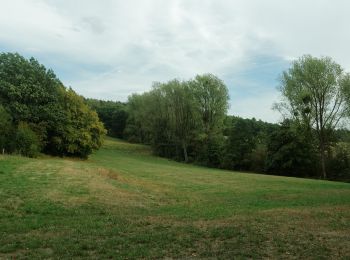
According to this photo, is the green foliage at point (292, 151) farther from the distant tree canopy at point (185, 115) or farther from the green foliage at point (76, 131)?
the green foliage at point (76, 131)

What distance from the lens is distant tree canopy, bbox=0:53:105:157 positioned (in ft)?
162

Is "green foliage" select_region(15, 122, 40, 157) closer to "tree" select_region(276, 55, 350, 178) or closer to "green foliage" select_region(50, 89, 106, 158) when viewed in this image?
"green foliage" select_region(50, 89, 106, 158)

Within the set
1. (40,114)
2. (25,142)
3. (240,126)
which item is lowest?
(25,142)

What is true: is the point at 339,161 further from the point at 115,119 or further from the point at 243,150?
the point at 115,119

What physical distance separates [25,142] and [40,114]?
768 centimetres

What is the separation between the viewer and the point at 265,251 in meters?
9.93

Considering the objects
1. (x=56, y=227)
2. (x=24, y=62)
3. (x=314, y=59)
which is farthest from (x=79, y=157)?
(x=56, y=227)

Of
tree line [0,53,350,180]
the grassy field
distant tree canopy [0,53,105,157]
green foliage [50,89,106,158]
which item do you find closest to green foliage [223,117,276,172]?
tree line [0,53,350,180]

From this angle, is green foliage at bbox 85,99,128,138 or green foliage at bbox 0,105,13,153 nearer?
green foliage at bbox 0,105,13,153

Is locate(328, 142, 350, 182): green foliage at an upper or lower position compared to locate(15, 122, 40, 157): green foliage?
upper

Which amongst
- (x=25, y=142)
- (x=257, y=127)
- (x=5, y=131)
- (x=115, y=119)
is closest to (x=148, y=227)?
(x=25, y=142)

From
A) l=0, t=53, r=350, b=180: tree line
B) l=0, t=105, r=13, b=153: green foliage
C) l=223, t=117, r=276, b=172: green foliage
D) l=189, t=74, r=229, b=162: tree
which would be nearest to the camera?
l=0, t=105, r=13, b=153: green foliage

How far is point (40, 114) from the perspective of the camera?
183 feet

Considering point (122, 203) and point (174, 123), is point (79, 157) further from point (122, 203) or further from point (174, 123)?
point (122, 203)
